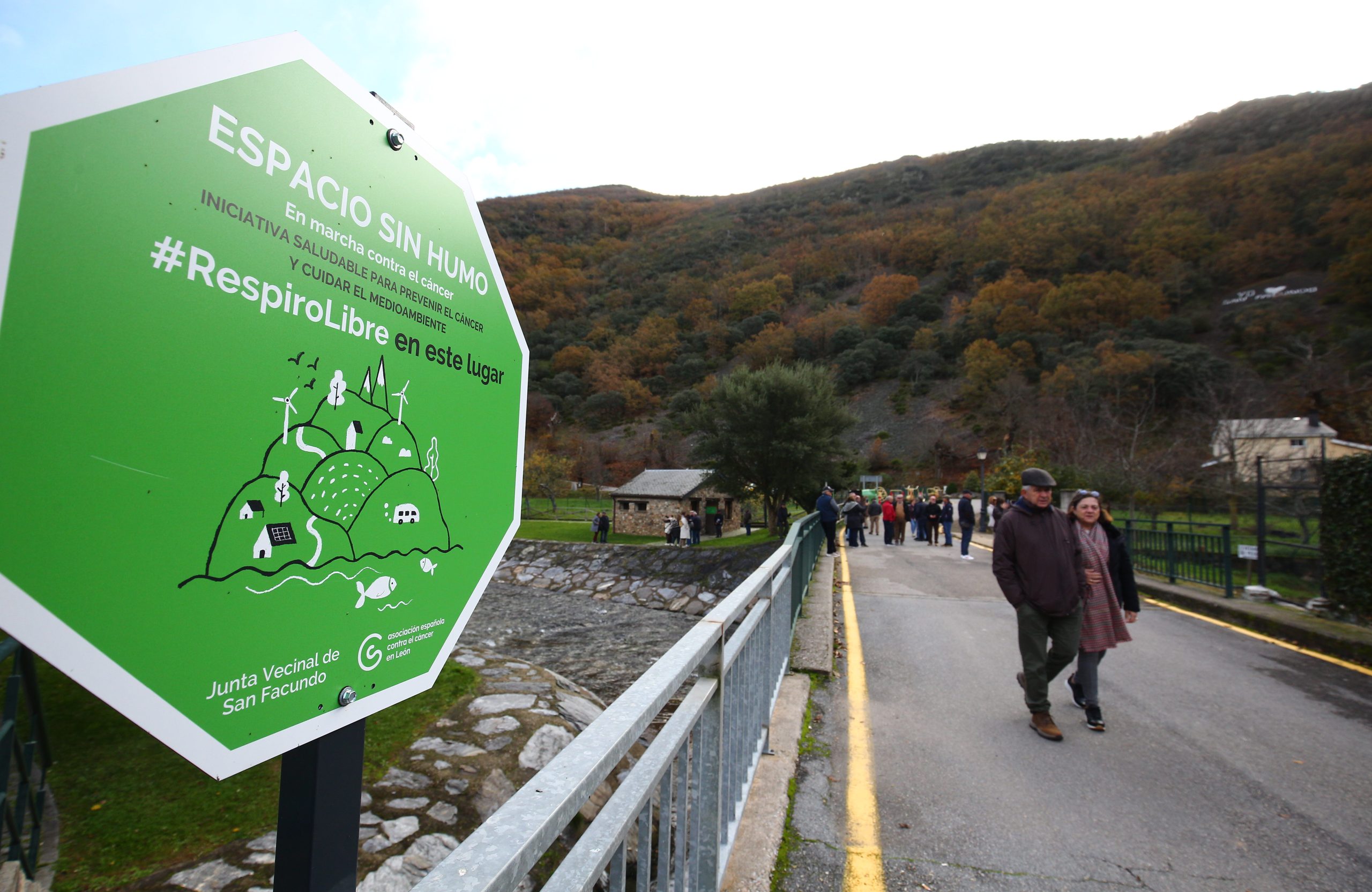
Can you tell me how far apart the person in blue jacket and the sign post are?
11.7 meters

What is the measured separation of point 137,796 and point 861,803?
380 centimetres

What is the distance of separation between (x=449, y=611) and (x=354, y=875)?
479 millimetres

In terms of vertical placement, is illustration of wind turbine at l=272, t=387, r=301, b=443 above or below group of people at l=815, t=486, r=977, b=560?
above

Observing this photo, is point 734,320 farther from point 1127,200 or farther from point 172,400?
point 172,400

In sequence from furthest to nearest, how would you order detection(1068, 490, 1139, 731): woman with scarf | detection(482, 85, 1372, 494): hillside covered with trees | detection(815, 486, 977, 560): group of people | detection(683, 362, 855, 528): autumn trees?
detection(482, 85, 1372, 494): hillside covered with trees < detection(683, 362, 855, 528): autumn trees < detection(815, 486, 977, 560): group of people < detection(1068, 490, 1139, 731): woman with scarf

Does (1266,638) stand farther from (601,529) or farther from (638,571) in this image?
(601,529)

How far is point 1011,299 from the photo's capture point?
8344 cm

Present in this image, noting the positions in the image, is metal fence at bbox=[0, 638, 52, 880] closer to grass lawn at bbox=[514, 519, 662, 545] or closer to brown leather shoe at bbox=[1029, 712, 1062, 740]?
brown leather shoe at bbox=[1029, 712, 1062, 740]

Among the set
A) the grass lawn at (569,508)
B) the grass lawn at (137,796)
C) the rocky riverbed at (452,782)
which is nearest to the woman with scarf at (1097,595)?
the rocky riverbed at (452,782)

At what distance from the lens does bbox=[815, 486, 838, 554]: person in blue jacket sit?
44.2 feet

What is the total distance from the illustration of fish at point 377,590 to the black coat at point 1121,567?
551 centimetres

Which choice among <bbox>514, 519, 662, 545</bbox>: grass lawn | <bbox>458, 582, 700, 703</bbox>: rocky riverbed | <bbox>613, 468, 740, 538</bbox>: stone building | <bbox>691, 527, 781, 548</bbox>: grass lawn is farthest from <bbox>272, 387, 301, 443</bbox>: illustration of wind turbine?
<bbox>613, 468, 740, 538</bbox>: stone building

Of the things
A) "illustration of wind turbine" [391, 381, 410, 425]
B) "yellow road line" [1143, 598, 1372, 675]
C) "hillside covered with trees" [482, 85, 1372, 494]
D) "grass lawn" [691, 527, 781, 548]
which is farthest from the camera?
"hillside covered with trees" [482, 85, 1372, 494]

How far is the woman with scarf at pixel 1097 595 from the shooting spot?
4793mm
